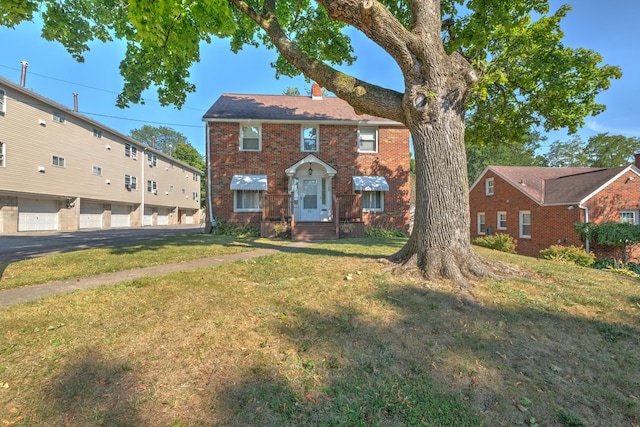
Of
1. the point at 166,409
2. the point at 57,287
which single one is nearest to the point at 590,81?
the point at 166,409

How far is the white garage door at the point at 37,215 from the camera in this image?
17438 millimetres

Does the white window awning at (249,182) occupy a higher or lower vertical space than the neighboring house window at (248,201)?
higher

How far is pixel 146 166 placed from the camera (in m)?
27.7

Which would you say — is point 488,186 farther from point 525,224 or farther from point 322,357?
point 322,357

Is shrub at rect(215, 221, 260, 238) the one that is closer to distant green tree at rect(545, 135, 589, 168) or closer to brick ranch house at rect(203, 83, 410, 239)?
brick ranch house at rect(203, 83, 410, 239)

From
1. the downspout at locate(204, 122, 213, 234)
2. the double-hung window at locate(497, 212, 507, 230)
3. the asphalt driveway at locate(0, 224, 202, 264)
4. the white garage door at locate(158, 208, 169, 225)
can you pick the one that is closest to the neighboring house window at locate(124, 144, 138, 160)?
the white garage door at locate(158, 208, 169, 225)

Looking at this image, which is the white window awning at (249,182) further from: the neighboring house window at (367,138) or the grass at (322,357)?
the grass at (322,357)

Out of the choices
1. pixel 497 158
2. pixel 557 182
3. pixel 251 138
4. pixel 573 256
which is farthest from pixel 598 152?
pixel 251 138

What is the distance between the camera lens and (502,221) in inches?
787

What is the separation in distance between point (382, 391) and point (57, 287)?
4.79 metres

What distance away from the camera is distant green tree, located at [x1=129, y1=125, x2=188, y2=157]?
6153cm

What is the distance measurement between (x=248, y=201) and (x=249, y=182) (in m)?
1.05

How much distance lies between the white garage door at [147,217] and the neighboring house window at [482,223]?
93.8 feet

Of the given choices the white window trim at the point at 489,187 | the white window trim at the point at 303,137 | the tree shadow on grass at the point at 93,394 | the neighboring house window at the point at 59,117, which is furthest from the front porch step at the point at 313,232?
the neighboring house window at the point at 59,117
